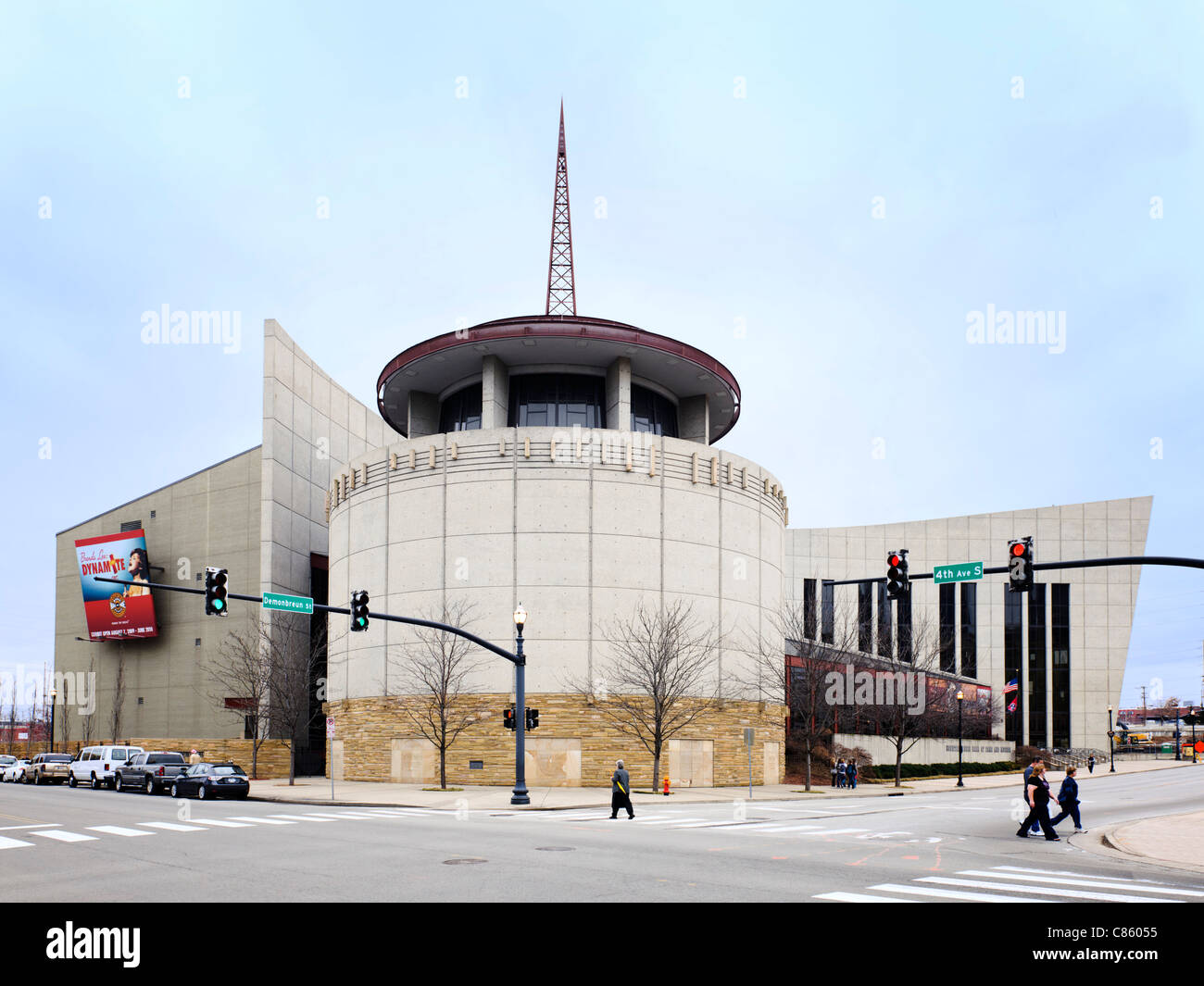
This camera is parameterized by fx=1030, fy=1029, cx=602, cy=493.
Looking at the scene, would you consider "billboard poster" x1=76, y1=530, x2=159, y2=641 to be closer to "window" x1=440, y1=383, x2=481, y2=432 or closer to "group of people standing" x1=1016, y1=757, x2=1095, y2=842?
"window" x1=440, y1=383, x2=481, y2=432

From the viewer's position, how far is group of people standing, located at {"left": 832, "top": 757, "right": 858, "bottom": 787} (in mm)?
48875

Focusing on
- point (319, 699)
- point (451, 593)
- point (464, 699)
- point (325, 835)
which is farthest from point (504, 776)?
point (325, 835)

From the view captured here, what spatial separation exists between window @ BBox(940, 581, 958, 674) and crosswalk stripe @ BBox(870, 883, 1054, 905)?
85649 mm

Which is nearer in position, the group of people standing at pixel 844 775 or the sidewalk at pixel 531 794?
the sidewalk at pixel 531 794

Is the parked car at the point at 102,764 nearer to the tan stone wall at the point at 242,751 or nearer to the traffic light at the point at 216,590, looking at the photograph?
the tan stone wall at the point at 242,751

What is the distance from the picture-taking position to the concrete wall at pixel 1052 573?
96.6 m

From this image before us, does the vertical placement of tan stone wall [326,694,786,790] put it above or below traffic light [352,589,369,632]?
below

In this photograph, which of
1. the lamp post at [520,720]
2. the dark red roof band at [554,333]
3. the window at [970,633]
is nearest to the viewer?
the lamp post at [520,720]

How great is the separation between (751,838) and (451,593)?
27.0 m

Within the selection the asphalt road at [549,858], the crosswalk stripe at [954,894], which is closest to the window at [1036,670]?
the asphalt road at [549,858]

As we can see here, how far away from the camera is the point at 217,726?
61812mm

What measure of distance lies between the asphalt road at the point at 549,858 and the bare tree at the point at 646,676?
13691mm

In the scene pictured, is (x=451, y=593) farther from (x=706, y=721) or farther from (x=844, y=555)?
(x=844, y=555)

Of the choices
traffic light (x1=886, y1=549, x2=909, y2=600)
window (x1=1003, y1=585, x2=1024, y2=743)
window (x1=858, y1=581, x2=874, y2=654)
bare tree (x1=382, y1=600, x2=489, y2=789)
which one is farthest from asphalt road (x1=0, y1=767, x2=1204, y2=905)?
window (x1=1003, y1=585, x2=1024, y2=743)
